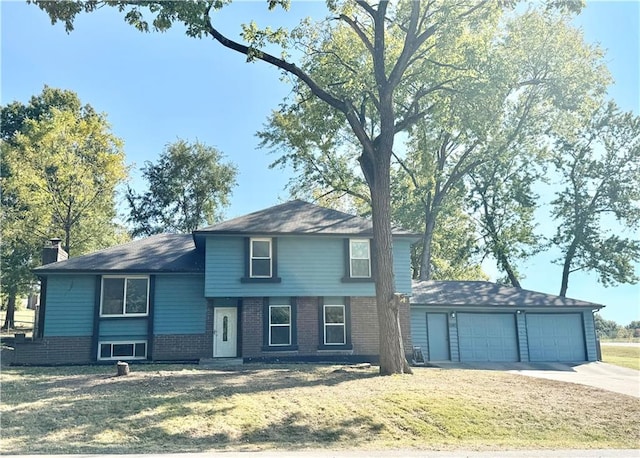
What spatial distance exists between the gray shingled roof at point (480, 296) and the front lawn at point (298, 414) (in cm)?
823

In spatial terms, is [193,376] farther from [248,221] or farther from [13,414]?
[248,221]

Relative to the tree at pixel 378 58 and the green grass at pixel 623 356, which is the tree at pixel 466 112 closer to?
the tree at pixel 378 58

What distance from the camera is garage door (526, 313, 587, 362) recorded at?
22558 millimetres

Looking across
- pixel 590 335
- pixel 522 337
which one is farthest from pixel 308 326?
pixel 590 335

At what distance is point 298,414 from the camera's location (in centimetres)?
1018

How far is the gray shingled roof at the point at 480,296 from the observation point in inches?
872

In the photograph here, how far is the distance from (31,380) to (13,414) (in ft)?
14.0

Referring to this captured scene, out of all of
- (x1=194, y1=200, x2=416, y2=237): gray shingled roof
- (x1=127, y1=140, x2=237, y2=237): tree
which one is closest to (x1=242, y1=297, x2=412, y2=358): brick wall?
(x1=194, y1=200, x2=416, y2=237): gray shingled roof

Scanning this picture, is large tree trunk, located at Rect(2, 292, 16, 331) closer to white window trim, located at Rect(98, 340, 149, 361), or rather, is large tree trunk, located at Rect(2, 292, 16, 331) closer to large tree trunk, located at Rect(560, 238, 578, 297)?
white window trim, located at Rect(98, 340, 149, 361)

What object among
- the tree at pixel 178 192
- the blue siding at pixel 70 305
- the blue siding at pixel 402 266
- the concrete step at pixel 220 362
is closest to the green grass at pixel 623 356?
the blue siding at pixel 402 266

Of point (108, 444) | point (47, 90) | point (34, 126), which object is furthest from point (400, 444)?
point (47, 90)

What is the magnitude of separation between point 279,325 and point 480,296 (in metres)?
10.2

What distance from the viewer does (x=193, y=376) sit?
13.8 m

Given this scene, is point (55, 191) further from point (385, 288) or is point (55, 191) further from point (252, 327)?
point (385, 288)
